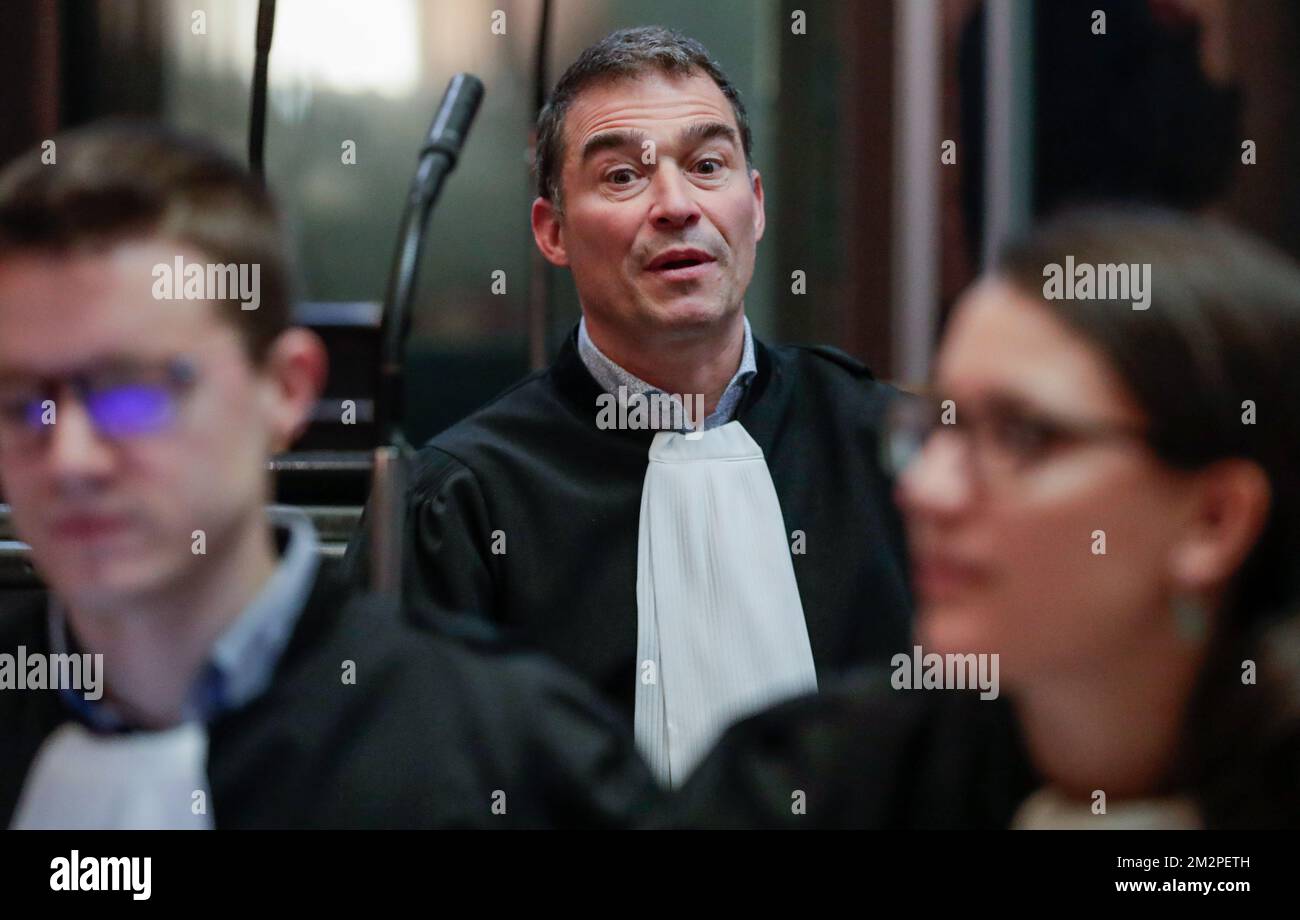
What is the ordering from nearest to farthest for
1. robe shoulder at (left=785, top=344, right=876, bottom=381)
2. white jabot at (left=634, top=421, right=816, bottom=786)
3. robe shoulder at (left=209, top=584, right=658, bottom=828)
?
robe shoulder at (left=209, top=584, right=658, bottom=828) < white jabot at (left=634, top=421, right=816, bottom=786) < robe shoulder at (left=785, top=344, right=876, bottom=381)

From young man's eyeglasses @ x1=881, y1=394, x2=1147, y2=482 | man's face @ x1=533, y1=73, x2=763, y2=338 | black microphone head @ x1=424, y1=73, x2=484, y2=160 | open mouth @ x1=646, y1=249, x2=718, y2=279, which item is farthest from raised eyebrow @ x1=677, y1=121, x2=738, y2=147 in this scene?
young man's eyeglasses @ x1=881, y1=394, x2=1147, y2=482

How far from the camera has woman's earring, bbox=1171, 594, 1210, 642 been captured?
896 millimetres

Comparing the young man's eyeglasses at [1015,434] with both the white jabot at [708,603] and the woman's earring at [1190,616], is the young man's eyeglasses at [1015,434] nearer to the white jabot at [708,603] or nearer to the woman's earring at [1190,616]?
the woman's earring at [1190,616]

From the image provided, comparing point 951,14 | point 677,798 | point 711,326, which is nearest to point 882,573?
point 711,326

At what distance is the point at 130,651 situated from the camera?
98cm

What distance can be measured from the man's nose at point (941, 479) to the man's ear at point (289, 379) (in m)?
→ 0.42

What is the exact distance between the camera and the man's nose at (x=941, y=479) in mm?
883

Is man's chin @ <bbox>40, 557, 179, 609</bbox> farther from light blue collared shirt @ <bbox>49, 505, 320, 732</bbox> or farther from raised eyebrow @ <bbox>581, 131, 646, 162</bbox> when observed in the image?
raised eyebrow @ <bbox>581, 131, 646, 162</bbox>

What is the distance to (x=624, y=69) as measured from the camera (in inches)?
59.9

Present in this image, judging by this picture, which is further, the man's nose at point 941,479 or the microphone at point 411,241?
the microphone at point 411,241

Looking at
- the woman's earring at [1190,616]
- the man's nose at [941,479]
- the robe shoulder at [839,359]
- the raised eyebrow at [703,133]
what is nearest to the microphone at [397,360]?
the raised eyebrow at [703,133]

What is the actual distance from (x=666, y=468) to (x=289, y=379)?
536 mm

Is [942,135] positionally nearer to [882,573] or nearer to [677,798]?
[882,573]

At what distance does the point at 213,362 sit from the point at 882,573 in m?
0.69
